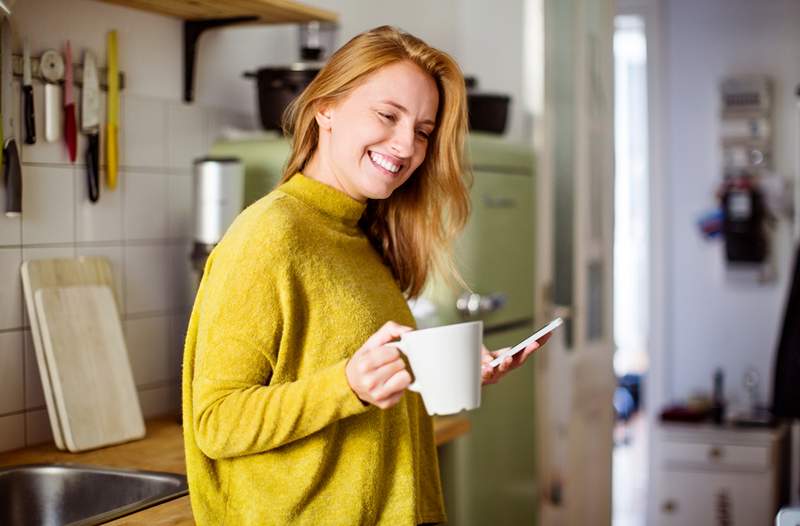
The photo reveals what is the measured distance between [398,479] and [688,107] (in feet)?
12.0

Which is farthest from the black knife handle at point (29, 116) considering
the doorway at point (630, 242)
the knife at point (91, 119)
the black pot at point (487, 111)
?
the doorway at point (630, 242)

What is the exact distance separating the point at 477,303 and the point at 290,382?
4.51 ft

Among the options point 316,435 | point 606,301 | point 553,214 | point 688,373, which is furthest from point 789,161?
point 316,435

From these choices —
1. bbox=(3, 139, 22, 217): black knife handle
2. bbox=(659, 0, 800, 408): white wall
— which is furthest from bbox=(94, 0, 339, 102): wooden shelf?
bbox=(659, 0, 800, 408): white wall

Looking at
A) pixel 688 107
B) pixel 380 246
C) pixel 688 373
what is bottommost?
pixel 688 373

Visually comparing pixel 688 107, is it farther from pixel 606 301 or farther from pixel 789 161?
pixel 606 301

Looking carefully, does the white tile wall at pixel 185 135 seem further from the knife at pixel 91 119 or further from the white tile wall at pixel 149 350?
the white tile wall at pixel 149 350

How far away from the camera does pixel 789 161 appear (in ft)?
14.7

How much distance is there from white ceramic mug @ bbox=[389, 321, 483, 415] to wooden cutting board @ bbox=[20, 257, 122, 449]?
1011mm

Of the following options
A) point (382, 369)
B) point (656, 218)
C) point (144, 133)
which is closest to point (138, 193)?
point (144, 133)

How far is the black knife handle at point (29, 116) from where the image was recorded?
1.87m

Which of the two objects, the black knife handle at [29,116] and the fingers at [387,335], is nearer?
the fingers at [387,335]

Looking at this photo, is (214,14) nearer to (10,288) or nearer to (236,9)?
(236,9)

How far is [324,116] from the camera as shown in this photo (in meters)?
1.39
